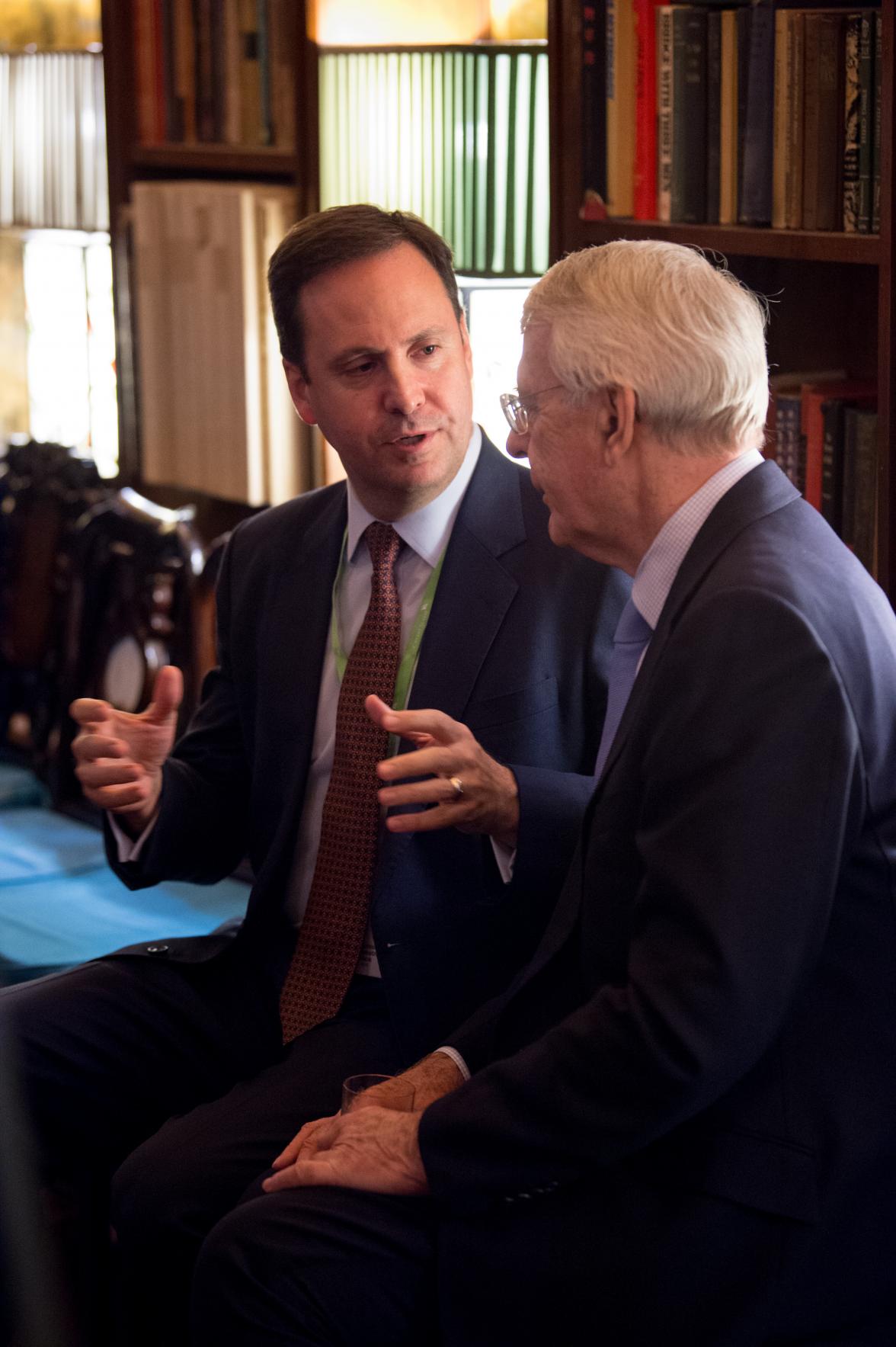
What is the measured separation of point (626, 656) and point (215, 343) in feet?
6.43

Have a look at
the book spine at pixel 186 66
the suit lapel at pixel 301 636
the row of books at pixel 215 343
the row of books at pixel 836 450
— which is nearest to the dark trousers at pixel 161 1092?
the suit lapel at pixel 301 636

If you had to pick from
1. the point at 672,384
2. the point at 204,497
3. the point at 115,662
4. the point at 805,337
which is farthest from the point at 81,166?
the point at 672,384

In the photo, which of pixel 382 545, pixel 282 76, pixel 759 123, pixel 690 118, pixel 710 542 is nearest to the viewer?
pixel 710 542

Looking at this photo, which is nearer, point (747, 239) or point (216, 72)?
point (747, 239)

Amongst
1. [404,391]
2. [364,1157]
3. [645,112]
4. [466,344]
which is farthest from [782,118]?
[364,1157]

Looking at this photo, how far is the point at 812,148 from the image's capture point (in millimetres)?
1997

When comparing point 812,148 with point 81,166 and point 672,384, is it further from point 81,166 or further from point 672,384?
point 81,166

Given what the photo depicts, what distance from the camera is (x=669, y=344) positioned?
141 cm

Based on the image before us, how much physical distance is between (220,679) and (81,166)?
7.60 feet

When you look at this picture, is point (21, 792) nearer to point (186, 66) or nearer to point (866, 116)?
point (186, 66)

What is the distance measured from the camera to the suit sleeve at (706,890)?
1206 millimetres

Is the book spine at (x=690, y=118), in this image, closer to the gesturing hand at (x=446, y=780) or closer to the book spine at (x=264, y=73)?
the gesturing hand at (x=446, y=780)

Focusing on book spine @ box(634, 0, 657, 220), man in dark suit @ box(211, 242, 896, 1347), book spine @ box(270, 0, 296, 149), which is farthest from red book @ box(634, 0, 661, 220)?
book spine @ box(270, 0, 296, 149)

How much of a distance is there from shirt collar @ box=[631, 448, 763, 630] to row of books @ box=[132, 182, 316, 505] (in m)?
1.88
